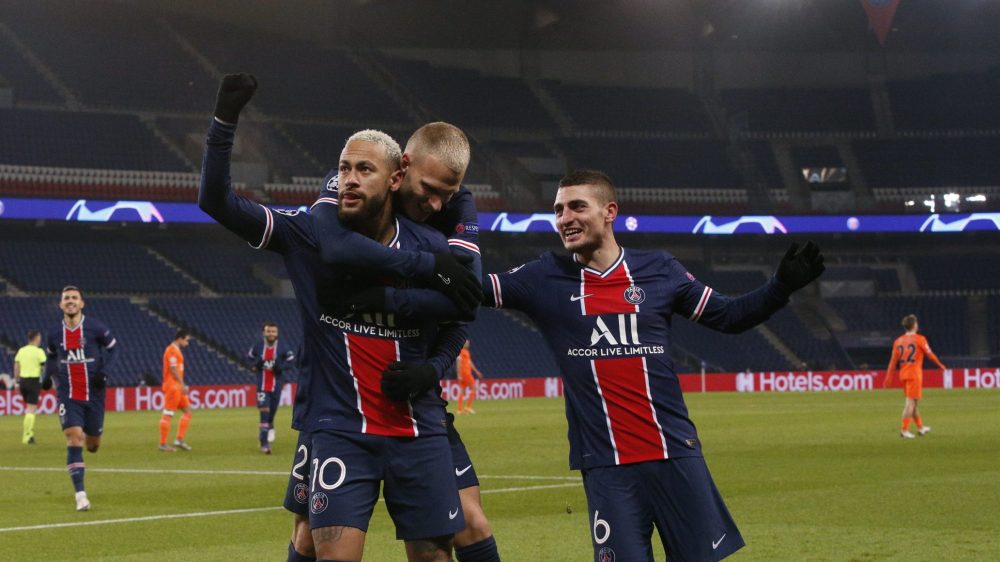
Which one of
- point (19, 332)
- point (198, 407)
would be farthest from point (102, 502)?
point (19, 332)

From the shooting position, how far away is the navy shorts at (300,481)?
592cm

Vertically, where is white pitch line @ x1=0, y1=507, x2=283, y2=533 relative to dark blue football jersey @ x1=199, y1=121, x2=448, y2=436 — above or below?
below

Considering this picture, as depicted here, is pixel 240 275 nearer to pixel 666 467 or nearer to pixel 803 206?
pixel 803 206

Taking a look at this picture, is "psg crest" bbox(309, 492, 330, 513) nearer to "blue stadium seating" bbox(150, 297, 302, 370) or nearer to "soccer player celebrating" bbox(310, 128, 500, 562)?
"soccer player celebrating" bbox(310, 128, 500, 562)

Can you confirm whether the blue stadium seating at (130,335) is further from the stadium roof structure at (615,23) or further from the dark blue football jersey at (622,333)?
the dark blue football jersey at (622,333)

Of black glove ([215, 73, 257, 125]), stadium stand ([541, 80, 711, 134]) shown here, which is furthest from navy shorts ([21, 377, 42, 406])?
stadium stand ([541, 80, 711, 134])

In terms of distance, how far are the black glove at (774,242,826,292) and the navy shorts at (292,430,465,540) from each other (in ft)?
5.49

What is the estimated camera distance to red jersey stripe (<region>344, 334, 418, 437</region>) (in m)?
5.55

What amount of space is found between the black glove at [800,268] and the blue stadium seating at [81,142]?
43.9 meters

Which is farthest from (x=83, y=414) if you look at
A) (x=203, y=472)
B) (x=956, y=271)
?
(x=956, y=271)

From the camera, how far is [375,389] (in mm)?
5578

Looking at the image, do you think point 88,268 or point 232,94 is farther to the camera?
point 88,268

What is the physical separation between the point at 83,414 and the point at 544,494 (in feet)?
16.3

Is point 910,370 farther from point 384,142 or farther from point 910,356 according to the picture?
point 384,142
